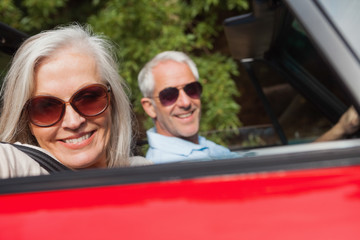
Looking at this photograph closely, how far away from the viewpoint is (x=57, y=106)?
1.40m

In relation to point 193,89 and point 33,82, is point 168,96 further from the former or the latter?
point 33,82

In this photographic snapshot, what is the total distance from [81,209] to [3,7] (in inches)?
186

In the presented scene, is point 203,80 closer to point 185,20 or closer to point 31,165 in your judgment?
point 185,20

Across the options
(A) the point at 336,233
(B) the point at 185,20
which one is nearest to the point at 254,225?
(A) the point at 336,233

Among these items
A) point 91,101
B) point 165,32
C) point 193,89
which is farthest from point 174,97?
point 165,32

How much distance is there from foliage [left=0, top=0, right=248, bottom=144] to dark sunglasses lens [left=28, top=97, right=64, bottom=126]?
9.34ft

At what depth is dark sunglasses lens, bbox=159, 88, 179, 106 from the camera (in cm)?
262

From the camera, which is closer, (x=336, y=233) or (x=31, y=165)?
(x=336, y=233)

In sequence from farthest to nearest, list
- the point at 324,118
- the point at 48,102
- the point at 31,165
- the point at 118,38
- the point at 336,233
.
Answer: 1. the point at 118,38
2. the point at 324,118
3. the point at 48,102
4. the point at 31,165
5. the point at 336,233

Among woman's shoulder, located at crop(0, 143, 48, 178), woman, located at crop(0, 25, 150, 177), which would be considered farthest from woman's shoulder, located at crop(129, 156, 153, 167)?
woman's shoulder, located at crop(0, 143, 48, 178)

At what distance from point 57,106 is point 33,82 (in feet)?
0.46

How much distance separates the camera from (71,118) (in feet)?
4.72

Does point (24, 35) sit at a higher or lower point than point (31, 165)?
higher

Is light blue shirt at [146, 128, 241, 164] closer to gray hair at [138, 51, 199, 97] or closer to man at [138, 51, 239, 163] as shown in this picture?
man at [138, 51, 239, 163]
